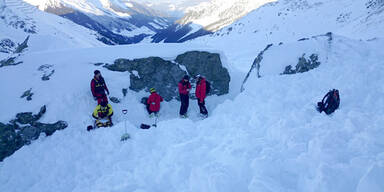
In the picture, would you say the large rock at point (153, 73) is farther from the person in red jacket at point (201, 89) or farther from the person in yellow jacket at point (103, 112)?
the person in yellow jacket at point (103, 112)

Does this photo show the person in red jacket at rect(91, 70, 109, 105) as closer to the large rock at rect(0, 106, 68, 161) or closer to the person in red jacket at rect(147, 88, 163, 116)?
the large rock at rect(0, 106, 68, 161)

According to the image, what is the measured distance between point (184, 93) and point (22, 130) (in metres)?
6.20

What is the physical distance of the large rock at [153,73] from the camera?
1182cm

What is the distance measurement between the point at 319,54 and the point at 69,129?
1056 centimetres

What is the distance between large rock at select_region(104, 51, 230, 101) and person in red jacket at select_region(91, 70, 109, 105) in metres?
1.62

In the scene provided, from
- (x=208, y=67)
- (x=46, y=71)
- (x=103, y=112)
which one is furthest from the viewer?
(x=208, y=67)

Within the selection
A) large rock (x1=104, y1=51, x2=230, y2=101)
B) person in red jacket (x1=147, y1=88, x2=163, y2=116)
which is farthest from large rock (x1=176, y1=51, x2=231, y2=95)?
person in red jacket (x1=147, y1=88, x2=163, y2=116)

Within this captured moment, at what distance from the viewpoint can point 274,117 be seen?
728 cm

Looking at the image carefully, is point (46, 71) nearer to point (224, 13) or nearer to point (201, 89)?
point (201, 89)

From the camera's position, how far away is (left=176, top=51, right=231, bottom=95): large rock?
1273 centimetres

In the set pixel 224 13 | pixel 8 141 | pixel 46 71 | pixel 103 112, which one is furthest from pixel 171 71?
pixel 224 13

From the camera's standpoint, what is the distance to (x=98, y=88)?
9977mm

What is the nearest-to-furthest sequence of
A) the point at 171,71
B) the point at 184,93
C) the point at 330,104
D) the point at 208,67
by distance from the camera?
the point at 330,104 → the point at 184,93 → the point at 171,71 → the point at 208,67

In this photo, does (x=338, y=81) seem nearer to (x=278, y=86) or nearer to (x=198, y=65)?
(x=278, y=86)
